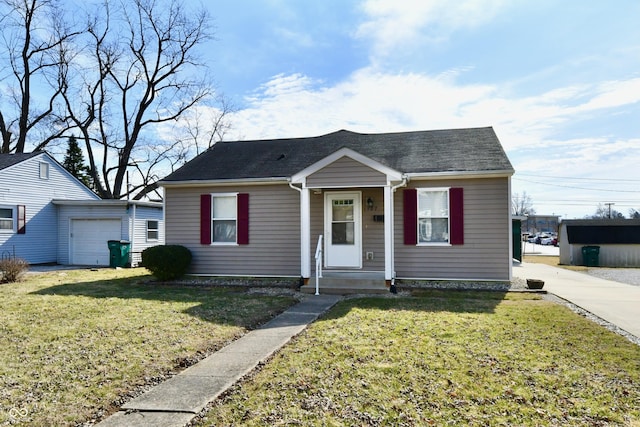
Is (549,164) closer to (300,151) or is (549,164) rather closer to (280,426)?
(300,151)

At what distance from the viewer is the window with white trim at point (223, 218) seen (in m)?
12.4

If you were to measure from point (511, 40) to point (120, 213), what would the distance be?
1563 cm

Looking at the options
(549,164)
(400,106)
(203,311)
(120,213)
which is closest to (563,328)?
(203,311)

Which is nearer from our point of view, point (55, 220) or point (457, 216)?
point (457, 216)

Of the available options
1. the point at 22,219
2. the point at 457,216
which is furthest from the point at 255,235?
the point at 22,219

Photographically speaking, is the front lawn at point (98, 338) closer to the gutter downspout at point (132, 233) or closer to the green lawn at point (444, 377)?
the green lawn at point (444, 377)

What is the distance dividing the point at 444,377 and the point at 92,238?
1796 cm

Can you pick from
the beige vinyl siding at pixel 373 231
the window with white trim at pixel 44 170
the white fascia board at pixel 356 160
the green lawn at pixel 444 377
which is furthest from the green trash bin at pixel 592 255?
the window with white trim at pixel 44 170

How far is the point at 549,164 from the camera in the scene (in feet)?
96.3

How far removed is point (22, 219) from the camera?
57.6 ft

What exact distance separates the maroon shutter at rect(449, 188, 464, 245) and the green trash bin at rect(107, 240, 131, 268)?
12739 mm

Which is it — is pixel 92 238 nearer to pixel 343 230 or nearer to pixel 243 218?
pixel 243 218

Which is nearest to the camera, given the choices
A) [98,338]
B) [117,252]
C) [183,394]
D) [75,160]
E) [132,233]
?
[183,394]

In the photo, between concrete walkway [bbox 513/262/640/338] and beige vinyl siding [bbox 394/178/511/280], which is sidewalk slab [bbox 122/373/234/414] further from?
beige vinyl siding [bbox 394/178/511/280]
